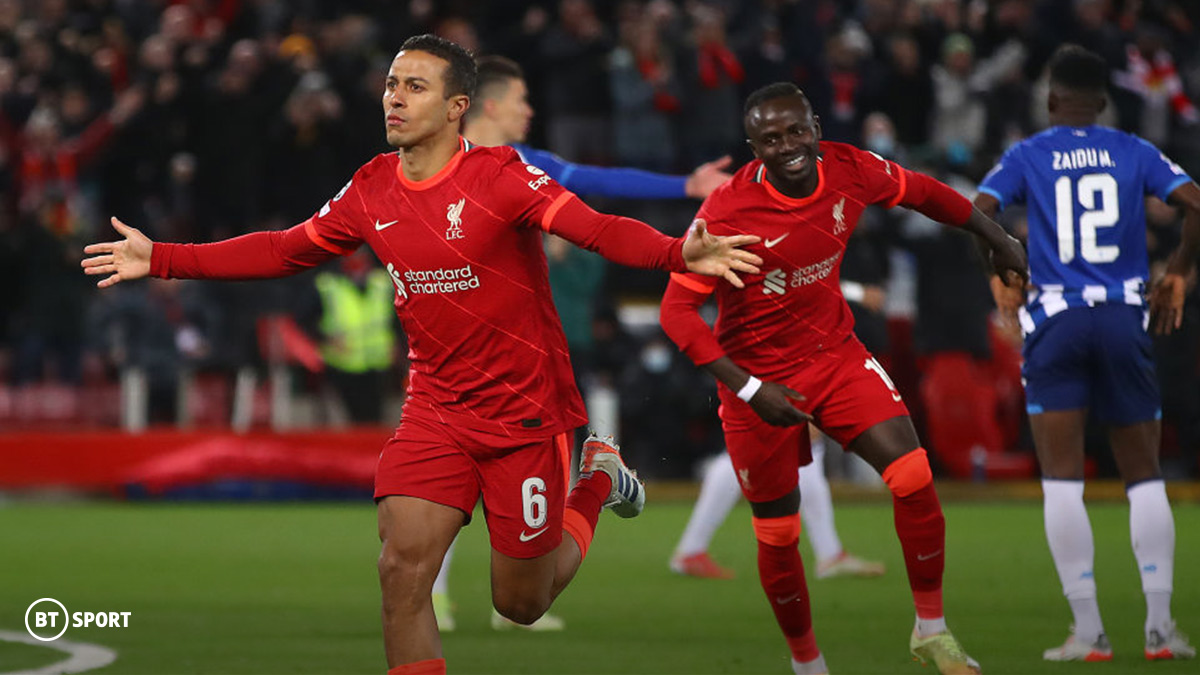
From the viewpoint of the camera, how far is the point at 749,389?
6457mm

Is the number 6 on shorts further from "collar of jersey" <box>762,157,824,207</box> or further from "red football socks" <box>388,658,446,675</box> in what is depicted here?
"collar of jersey" <box>762,157,824,207</box>

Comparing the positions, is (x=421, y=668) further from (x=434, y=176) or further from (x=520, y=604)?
(x=434, y=176)

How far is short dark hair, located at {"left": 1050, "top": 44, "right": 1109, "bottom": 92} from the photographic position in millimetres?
7816

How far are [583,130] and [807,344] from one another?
10.9 metres

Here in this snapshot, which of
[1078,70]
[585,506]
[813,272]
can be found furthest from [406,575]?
[1078,70]

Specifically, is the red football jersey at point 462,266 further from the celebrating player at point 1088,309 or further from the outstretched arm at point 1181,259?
the outstretched arm at point 1181,259

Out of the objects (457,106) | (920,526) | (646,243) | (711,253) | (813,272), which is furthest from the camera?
(813,272)

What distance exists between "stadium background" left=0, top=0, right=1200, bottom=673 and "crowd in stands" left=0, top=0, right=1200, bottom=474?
31mm

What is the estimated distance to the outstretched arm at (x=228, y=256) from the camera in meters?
6.25

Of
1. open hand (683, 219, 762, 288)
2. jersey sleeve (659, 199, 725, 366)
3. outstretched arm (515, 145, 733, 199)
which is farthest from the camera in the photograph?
outstretched arm (515, 145, 733, 199)

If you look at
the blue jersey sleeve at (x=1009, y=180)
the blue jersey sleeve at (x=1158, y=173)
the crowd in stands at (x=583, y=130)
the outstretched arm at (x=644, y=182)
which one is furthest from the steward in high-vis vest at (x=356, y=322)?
the blue jersey sleeve at (x=1158, y=173)

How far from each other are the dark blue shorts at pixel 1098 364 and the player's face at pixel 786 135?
5.27 feet

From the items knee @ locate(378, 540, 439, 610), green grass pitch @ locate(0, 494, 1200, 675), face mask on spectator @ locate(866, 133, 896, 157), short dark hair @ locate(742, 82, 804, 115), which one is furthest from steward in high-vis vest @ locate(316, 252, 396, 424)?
knee @ locate(378, 540, 439, 610)

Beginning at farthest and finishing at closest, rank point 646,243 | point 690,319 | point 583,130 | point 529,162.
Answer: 1. point 583,130
2. point 529,162
3. point 690,319
4. point 646,243
